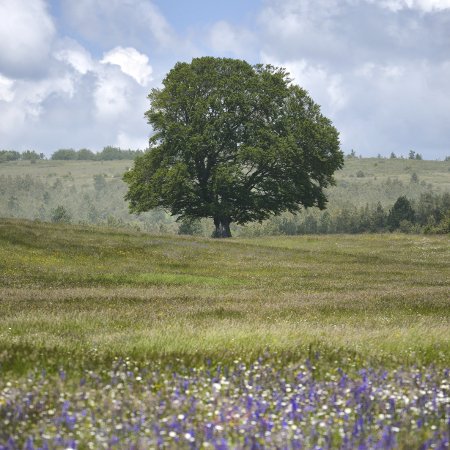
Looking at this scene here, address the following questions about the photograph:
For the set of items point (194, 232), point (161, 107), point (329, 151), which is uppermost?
point (161, 107)

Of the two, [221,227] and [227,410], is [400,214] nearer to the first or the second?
[221,227]

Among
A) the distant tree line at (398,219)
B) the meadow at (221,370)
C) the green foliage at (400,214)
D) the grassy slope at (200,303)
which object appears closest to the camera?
the meadow at (221,370)

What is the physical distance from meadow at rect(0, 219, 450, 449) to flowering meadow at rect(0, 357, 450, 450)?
0.04 ft

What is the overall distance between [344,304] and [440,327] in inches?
189

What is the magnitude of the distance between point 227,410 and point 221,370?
1583mm

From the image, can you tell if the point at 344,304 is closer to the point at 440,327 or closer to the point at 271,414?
the point at 440,327

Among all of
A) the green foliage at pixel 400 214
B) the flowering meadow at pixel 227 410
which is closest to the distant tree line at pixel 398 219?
the green foliage at pixel 400 214

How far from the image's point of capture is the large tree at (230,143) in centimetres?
5212

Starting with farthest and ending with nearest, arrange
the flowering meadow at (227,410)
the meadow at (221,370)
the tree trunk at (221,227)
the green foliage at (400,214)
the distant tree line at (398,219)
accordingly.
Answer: the green foliage at (400,214), the distant tree line at (398,219), the tree trunk at (221,227), the meadow at (221,370), the flowering meadow at (227,410)

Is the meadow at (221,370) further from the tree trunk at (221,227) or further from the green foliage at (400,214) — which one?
the green foliage at (400,214)

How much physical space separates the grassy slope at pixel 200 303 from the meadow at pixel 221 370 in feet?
0.18

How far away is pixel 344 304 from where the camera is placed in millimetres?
14500

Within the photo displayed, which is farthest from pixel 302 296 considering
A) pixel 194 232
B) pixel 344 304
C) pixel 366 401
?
pixel 194 232

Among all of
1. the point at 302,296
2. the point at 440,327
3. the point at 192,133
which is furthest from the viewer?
the point at 192,133
